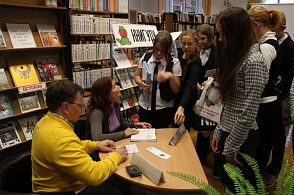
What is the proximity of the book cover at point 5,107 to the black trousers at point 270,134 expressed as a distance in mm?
2468

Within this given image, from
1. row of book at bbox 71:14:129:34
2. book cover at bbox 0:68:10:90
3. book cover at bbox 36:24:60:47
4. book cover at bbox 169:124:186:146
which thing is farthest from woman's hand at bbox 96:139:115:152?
row of book at bbox 71:14:129:34

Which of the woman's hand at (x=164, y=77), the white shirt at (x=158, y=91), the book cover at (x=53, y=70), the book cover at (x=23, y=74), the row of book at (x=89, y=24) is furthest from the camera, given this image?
the row of book at (x=89, y=24)

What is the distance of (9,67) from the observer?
2781 millimetres

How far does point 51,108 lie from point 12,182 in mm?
576

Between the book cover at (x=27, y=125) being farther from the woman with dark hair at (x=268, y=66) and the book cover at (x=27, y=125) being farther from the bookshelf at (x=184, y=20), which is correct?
the bookshelf at (x=184, y=20)

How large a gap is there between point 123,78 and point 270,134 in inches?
82.7

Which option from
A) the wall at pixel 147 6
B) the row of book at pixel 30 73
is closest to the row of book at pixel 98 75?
the row of book at pixel 30 73

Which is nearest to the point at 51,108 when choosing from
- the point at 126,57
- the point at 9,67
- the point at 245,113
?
the point at 245,113

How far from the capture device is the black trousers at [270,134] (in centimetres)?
196

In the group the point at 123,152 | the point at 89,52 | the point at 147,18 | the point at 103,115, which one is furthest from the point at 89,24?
the point at 147,18

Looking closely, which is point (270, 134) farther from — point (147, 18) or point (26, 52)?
point (147, 18)

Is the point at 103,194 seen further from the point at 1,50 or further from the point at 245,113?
the point at 1,50

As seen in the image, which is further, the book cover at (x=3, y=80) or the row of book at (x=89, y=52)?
the row of book at (x=89, y=52)

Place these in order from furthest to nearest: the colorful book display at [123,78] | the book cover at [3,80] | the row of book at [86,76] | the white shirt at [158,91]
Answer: the colorful book display at [123,78], the row of book at [86,76], the book cover at [3,80], the white shirt at [158,91]
